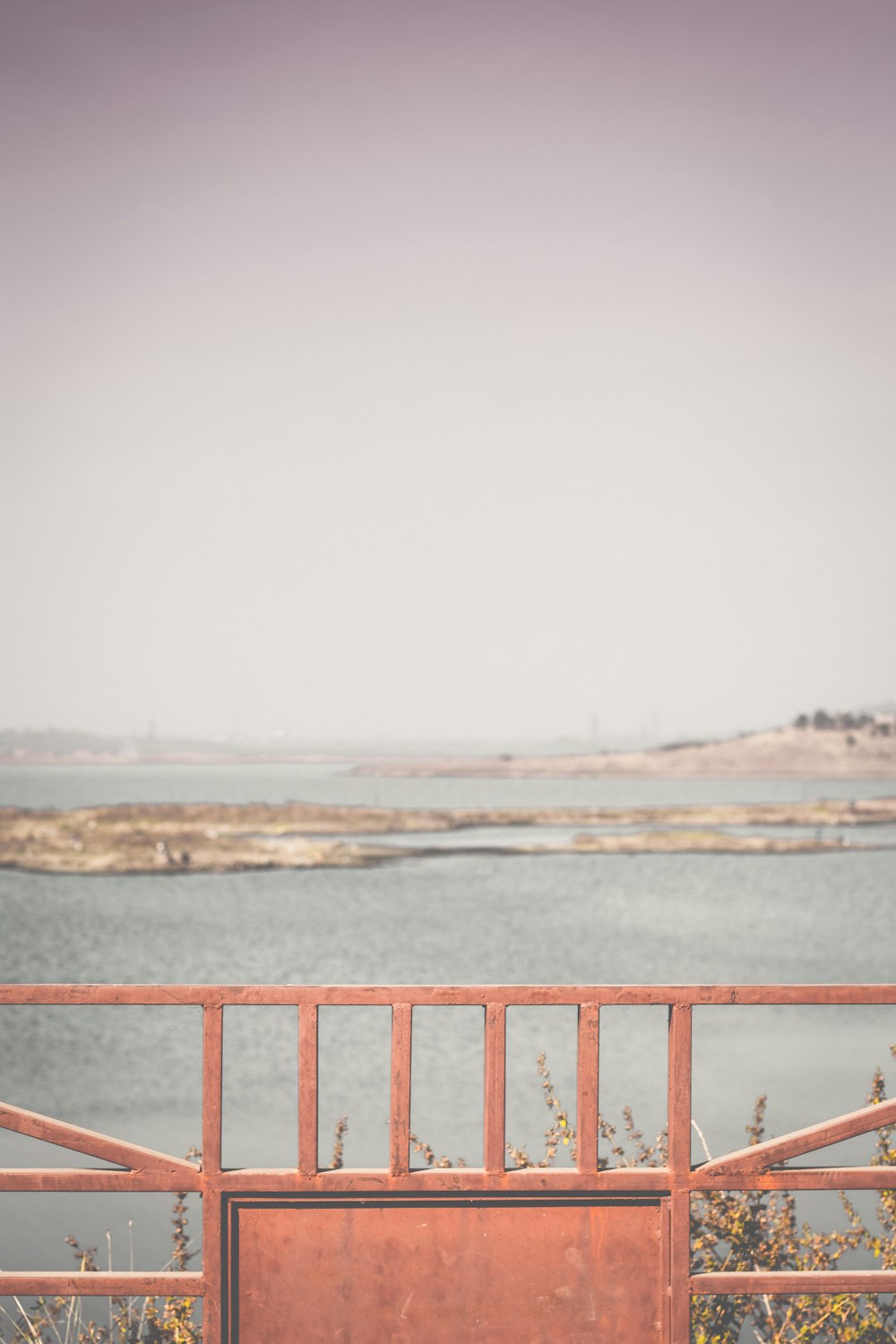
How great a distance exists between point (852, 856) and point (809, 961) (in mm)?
39328

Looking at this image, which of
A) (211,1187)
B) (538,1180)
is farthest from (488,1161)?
(211,1187)

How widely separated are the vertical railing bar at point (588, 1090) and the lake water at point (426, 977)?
8.76 metres

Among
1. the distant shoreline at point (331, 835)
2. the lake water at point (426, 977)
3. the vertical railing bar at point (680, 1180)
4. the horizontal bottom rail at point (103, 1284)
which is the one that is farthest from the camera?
the distant shoreline at point (331, 835)

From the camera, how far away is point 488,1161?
3.99m

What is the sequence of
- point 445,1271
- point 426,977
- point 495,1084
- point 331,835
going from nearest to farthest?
1. point 495,1084
2. point 445,1271
3. point 426,977
4. point 331,835

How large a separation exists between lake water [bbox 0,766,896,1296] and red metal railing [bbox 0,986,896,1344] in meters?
8.15

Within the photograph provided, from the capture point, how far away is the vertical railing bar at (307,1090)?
390cm

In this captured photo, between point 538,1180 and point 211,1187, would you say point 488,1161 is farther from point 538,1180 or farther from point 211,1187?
point 211,1187

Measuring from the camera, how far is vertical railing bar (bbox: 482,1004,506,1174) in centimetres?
388

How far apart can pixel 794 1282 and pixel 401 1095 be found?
1381 millimetres

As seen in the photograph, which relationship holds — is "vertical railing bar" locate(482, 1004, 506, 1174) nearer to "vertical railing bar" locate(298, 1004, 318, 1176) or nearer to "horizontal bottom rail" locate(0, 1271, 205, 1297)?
"vertical railing bar" locate(298, 1004, 318, 1176)

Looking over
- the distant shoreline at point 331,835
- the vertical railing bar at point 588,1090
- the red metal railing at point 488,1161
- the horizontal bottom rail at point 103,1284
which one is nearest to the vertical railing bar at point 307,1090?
the red metal railing at point 488,1161

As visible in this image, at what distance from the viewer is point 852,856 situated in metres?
81.2

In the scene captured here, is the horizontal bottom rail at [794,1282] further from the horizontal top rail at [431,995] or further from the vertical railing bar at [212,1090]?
the vertical railing bar at [212,1090]
